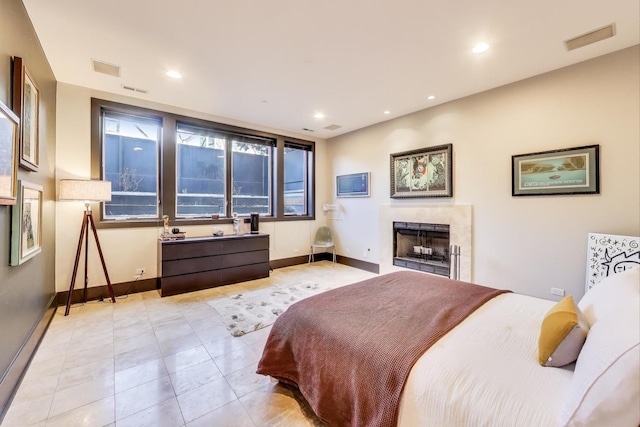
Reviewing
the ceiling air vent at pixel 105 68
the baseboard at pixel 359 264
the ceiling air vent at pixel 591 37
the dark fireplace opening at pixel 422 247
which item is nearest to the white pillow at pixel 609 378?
the ceiling air vent at pixel 591 37

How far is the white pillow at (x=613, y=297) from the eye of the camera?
112 cm

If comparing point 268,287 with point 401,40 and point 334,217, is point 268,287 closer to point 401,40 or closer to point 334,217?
point 334,217

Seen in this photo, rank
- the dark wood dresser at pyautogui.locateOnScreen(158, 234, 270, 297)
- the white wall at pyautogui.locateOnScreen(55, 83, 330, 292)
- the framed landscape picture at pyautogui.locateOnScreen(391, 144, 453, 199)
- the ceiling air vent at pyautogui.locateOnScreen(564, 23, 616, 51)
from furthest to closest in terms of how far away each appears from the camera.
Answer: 1. the framed landscape picture at pyautogui.locateOnScreen(391, 144, 453, 199)
2. the dark wood dresser at pyautogui.locateOnScreen(158, 234, 270, 297)
3. the white wall at pyautogui.locateOnScreen(55, 83, 330, 292)
4. the ceiling air vent at pyautogui.locateOnScreen(564, 23, 616, 51)

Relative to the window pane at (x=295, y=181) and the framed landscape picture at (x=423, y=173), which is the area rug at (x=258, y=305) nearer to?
the window pane at (x=295, y=181)

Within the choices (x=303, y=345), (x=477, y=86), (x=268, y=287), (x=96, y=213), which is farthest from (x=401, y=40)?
(x=96, y=213)

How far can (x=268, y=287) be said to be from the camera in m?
4.18

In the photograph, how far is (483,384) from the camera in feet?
3.51

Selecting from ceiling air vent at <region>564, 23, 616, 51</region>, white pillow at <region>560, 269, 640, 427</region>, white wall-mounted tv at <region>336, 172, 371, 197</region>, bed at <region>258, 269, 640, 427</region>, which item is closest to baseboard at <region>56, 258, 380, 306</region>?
white wall-mounted tv at <region>336, 172, 371, 197</region>

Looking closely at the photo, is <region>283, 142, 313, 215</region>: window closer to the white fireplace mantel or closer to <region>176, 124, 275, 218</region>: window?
<region>176, 124, 275, 218</region>: window

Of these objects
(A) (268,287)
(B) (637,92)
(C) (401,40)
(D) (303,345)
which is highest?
(C) (401,40)

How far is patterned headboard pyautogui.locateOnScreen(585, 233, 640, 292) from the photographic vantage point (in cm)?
247

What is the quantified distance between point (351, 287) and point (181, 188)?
352 centimetres

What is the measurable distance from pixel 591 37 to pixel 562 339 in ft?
9.56

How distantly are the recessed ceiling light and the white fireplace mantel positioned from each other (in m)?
1.95
